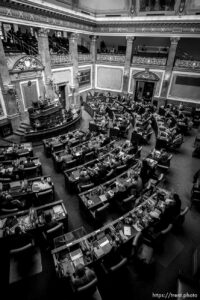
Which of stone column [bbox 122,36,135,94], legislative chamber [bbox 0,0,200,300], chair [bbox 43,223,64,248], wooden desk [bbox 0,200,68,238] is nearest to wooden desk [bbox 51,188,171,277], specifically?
A: legislative chamber [bbox 0,0,200,300]

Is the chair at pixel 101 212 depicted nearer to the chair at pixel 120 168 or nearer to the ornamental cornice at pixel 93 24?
the chair at pixel 120 168

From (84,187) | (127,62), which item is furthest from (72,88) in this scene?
(84,187)

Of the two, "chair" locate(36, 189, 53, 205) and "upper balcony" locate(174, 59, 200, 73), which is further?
"upper balcony" locate(174, 59, 200, 73)

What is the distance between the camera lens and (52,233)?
197 inches

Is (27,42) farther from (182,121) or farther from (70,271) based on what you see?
(70,271)

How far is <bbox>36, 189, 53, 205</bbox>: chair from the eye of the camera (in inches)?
248

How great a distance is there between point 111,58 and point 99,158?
14313 millimetres

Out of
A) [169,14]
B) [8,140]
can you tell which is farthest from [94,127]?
[169,14]

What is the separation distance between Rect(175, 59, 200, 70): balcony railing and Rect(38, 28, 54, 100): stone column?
1125 cm

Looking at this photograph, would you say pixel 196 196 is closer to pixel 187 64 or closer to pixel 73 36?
Result: pixel 187 64

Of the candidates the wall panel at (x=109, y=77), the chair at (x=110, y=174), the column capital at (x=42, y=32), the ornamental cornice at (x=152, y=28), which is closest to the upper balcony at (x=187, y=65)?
the ornamental cornice at (x=152, y=28)

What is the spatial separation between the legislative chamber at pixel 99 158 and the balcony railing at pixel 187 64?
0.08 metres

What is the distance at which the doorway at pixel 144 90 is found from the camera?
1822 cm

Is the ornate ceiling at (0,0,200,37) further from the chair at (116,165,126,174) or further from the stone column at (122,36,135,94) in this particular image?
the chair at (116,165,126,174)
